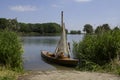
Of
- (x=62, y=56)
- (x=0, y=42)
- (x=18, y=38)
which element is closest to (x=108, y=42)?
(x=18, y=38)

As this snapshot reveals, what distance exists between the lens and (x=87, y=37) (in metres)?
18.0

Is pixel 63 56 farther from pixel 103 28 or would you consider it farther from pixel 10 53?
pixel 10 53

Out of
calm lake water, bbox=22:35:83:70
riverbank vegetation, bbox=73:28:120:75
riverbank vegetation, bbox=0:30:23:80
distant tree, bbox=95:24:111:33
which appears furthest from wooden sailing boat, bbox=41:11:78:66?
riverbank vegetation, bbox=0:30:23:80

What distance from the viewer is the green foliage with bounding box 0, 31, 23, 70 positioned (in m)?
13.7

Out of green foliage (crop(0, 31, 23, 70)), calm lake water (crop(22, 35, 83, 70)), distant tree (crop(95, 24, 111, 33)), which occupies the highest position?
distant tree (crop(95, 24, 111, 33))

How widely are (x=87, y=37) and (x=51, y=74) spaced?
→ 7.43 metres

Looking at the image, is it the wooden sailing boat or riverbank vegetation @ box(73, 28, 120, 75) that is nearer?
riverbank vegetation @ box(73, 28, 120, 75)

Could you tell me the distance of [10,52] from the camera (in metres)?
13.8

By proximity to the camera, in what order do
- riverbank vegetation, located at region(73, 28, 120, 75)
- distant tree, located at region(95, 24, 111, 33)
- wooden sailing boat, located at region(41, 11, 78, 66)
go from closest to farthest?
riverbank vegetation, located at region(73, 28, 120, 75)
distant tree, located at region(95, 24, 111, 33)
wooden sailing boat, located at region(41, 11, 78, 66)

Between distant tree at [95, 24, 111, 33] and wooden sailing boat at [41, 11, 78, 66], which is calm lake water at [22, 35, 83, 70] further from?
distant tree at [95, 24, 111, 33]

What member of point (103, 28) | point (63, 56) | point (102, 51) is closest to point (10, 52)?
point (102, 51)

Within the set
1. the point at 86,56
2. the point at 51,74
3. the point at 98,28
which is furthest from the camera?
the point at 98,28

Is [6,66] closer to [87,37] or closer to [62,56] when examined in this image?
[87,37]

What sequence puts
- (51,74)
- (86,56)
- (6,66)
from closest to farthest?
(51,74), (6,66), (86,56)
